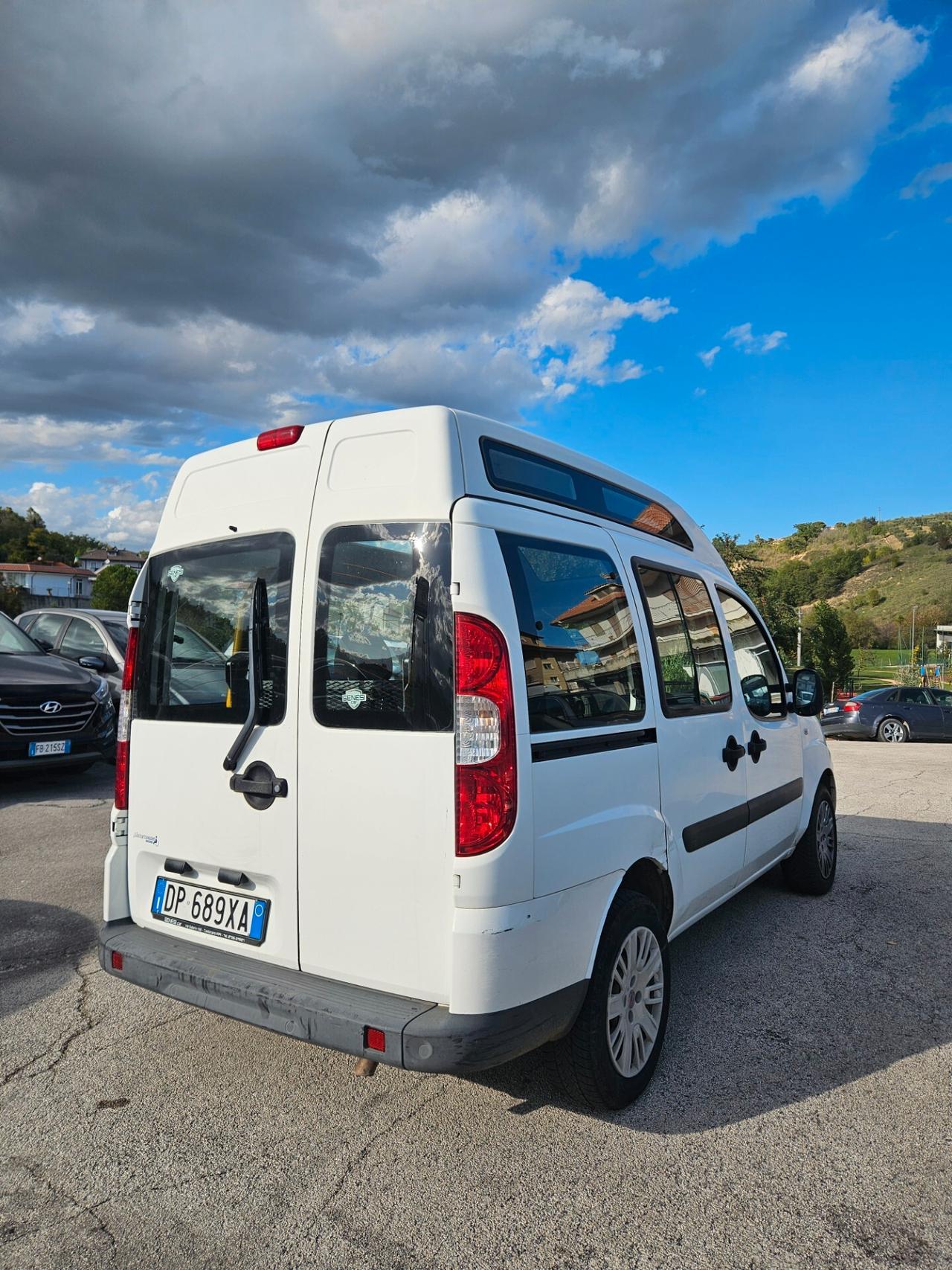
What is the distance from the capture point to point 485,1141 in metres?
2.80

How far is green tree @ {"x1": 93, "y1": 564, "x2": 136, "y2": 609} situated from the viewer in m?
86.7

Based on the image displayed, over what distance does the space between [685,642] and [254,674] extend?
1.93m

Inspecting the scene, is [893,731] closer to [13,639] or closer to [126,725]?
[13,639]

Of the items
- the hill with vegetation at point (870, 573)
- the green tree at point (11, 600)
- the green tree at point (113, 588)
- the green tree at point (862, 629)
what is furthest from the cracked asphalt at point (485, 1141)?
the green tree at point (862, 629)

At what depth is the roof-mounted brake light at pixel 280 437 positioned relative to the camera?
315 centimetres

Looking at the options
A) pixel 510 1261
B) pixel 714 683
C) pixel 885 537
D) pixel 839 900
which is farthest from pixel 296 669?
pixel 885 537

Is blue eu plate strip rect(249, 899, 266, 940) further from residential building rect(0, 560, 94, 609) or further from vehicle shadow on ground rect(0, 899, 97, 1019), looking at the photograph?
residential building rect(0, 560, 94, 609)

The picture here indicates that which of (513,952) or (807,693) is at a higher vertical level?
(807,693)

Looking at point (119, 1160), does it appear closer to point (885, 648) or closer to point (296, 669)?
point (296, 669)

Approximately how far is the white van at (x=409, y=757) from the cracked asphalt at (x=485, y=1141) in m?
0.34

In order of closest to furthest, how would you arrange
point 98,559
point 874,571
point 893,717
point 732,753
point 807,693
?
point 732,753, point 807,693, point 893,717, point 874,571, point 98,559

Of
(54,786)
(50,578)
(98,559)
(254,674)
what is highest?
(98,559)

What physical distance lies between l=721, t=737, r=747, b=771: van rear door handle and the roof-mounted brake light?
2.39m

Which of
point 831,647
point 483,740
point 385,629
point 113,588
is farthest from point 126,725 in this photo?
→ point 113,588
